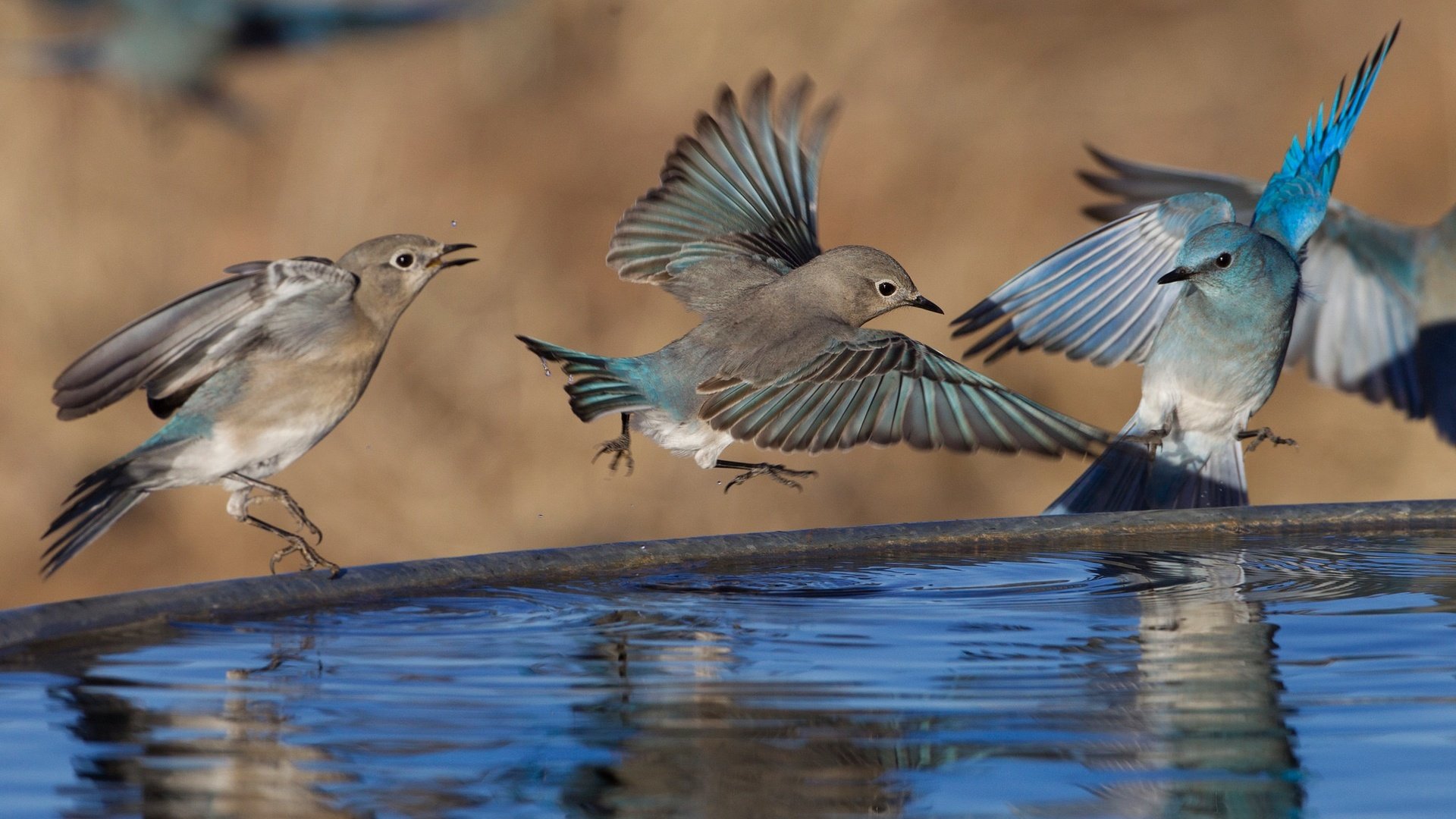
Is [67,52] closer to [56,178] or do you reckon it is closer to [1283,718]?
[56,178]

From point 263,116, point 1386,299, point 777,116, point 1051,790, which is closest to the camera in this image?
point 1051,790

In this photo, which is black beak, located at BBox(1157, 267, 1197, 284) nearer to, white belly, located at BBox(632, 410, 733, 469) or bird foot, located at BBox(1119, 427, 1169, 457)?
bird foot, located at BBox(1119, 427, 1169, 457)

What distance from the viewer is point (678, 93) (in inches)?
656

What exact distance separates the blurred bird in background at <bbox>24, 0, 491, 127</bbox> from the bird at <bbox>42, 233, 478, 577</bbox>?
9.35 meters

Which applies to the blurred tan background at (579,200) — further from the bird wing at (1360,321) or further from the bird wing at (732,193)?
the bird wing at (732,193)

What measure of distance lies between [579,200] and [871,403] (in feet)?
33.2

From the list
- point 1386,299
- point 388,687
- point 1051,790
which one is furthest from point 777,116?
point 1051,790

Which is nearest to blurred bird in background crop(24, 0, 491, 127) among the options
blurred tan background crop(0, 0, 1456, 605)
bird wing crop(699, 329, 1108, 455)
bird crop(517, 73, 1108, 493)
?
blurred tan background crop(0, 0, 1456, 605)

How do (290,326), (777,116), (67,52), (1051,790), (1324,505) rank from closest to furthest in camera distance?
1. (1051,790)
2. (290,326)
3. (1324,505)
4. (777,116)
5. (67,52)

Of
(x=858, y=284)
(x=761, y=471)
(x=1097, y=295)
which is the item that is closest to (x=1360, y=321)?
(x=1097, y=295)

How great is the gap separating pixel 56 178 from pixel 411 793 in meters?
12.9

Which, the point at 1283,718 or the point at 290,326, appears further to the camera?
the point at 290,326

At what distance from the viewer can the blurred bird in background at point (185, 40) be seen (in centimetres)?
1476

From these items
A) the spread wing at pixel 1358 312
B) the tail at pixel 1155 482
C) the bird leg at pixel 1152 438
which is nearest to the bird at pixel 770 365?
the bird leg at pixel 1152 438
